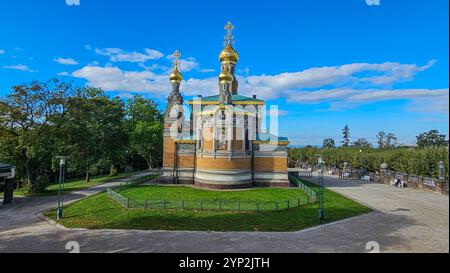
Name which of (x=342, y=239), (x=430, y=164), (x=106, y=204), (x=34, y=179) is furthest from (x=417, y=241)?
(x=34, y=179)

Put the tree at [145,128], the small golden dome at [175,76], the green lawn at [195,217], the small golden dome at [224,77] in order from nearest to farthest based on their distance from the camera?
the green lawn at [195,217]
the small golden dome at [224,77]
the small golden dome at [175,76]
the tree at [145,128]

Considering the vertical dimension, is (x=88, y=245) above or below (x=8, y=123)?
below

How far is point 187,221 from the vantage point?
1659cm

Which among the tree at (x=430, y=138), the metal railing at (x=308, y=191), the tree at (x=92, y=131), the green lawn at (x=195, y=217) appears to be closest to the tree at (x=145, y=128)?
the tree at (x=92, y=131)

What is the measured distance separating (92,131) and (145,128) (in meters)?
11.8

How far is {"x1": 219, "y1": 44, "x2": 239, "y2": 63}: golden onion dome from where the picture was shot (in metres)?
32.6

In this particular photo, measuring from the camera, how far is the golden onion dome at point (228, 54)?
3256 cm

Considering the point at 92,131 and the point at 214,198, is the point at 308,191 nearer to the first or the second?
the point at 214,198

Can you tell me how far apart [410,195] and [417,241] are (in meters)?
16.2

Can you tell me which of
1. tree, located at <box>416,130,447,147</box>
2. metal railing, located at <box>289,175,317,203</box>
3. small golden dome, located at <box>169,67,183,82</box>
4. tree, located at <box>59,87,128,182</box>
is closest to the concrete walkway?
metal railing, located at <box>289,175,317,203</box>

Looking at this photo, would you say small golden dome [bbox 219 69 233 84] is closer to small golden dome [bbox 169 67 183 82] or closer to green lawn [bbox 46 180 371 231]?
small golden dome [bbox 169 67 183 82]

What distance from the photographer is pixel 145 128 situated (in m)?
46.9

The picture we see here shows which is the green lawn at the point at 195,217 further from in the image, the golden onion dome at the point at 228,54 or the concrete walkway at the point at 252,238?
the golden onion dome at the point at 228,54
